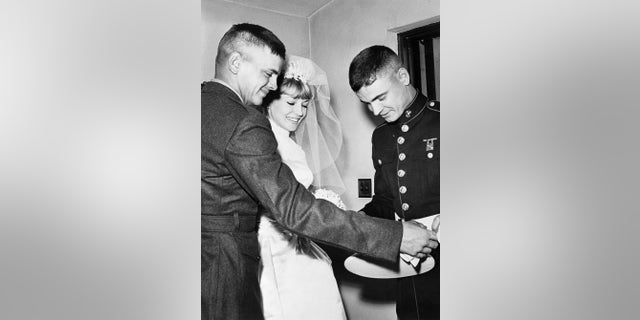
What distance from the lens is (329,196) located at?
1990 mm

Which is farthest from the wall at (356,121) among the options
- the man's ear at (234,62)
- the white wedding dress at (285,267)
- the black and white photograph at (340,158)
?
the man's ear at (234,62)

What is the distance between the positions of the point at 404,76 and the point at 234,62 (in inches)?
21.0

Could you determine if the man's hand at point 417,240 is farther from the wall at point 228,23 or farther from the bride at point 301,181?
the wall at point 228,23

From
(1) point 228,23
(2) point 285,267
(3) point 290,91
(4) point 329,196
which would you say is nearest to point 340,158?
(4) point 329,196

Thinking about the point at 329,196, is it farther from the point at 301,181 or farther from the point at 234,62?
the point at 234,62

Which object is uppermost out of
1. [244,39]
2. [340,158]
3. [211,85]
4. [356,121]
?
[244,39]

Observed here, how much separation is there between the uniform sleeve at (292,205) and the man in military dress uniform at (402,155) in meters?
0.06

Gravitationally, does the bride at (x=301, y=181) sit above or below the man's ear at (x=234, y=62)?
below

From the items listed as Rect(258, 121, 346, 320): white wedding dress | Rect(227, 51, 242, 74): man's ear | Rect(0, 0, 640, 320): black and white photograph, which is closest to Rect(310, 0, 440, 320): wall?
Rect(0, 0, 640, 320): black and white photograph

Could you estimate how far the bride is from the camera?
6.49 feet

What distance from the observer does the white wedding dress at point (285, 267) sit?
1.98 meters
